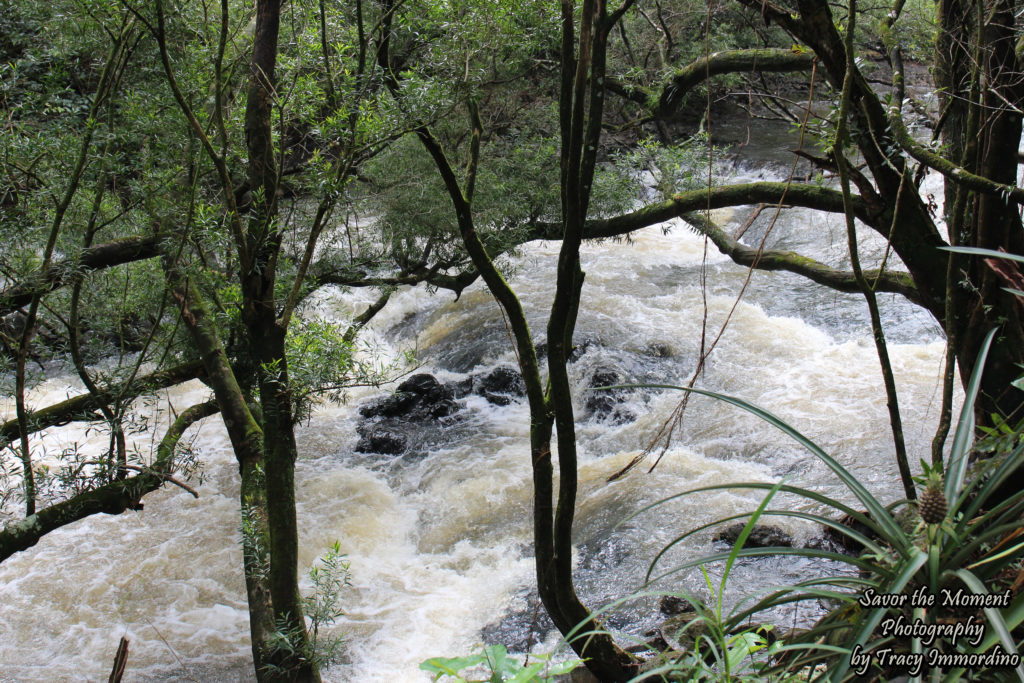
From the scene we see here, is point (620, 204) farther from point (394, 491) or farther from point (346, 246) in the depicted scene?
point (394, 491)

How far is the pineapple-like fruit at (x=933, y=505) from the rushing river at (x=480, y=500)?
2232mm

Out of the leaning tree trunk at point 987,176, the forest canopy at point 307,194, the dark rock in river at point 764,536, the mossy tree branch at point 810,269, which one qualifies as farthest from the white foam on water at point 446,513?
the leaning tree trunk at point 987,176

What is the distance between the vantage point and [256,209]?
3346 millimetres

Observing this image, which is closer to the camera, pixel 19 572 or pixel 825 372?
pixel 19 572

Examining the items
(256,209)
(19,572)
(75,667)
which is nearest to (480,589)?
(75,667)

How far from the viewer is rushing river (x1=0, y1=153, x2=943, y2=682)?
5098 mm

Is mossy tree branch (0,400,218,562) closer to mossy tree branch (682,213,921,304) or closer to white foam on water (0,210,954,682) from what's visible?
white foam on water (0,210,954,682)

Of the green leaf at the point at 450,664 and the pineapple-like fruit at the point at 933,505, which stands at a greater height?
the pineapple-like fruit at the point at 933,505

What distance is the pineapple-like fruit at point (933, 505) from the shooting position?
1.23 m

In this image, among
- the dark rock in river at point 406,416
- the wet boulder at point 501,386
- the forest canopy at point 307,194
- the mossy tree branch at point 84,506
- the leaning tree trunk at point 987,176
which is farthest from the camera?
the wet boulder at point 501,386

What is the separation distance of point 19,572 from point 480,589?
13.0 feet

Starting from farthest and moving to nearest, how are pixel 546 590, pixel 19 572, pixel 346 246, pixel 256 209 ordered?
pixel 346 246, pixel 19 572, pixel 256 209, pixel 546 590

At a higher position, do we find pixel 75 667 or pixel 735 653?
pixel 735 653

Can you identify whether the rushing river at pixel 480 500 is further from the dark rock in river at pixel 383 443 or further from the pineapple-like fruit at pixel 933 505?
the pineapple-like fruit at pixel 933 505
